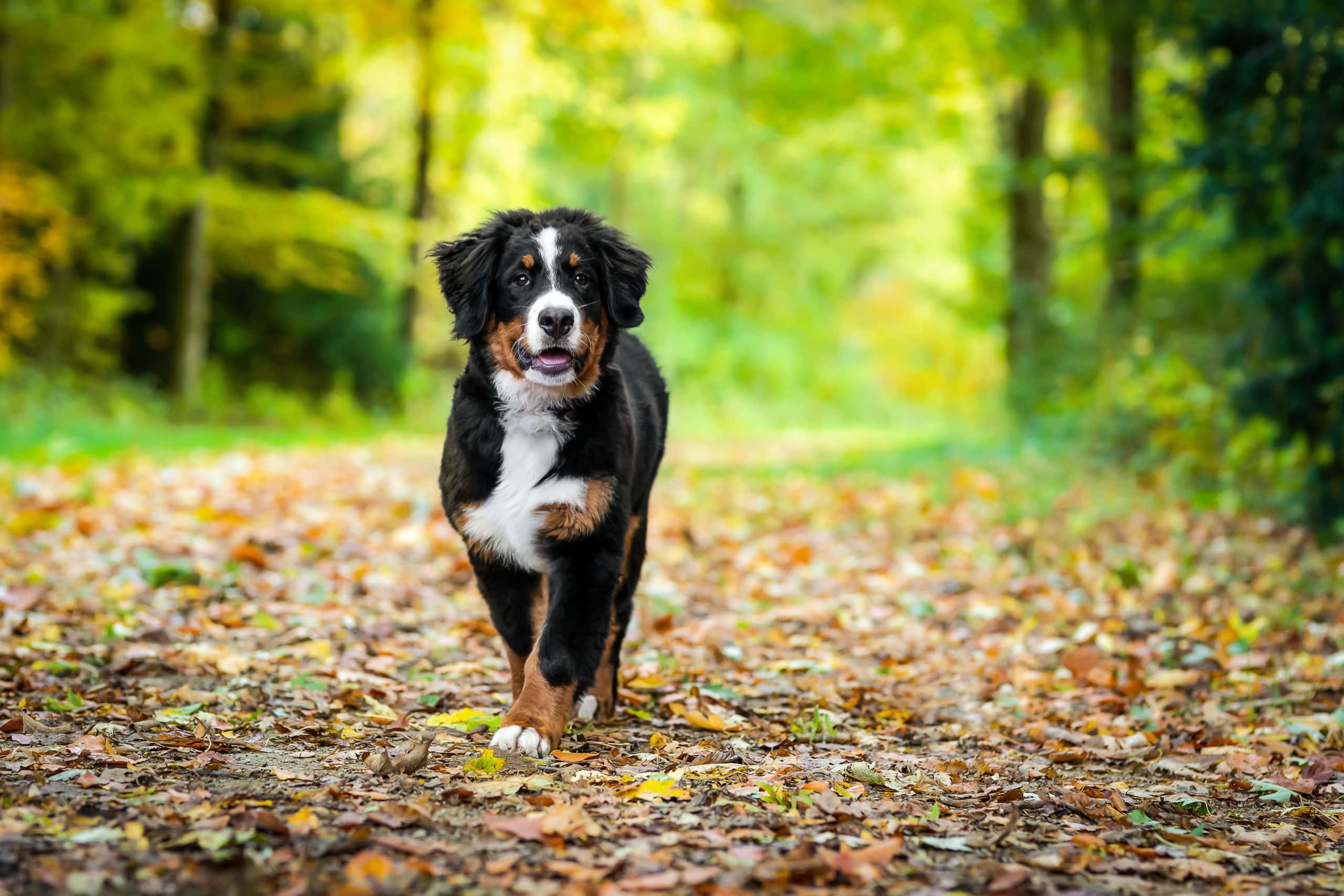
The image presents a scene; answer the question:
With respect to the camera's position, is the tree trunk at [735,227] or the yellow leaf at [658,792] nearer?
the yellow leaf at [658,792]

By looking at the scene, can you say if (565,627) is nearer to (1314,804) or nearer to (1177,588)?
(1314,804)

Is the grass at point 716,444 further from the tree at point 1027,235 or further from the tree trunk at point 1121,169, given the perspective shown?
the tree trunk at point 1121,169

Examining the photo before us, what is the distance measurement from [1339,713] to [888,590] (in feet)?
10.7

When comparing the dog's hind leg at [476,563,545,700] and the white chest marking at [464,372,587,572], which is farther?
the dog's hind leg at [476,563,545,700]

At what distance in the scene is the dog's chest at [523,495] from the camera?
4398 millimetres

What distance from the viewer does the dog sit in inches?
172

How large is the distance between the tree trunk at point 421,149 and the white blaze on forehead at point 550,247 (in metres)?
16.4

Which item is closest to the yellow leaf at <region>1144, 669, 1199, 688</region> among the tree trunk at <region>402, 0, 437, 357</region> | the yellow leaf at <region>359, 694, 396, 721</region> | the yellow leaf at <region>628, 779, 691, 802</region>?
the yellow leaf at <region>628, 779, 691, 802</region>

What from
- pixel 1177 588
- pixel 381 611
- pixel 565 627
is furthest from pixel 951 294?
pixel 565 627

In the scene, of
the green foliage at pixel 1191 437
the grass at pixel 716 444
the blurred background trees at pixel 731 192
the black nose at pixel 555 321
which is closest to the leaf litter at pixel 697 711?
the green foliage at pixel 1191 437

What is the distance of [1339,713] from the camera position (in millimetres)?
5043

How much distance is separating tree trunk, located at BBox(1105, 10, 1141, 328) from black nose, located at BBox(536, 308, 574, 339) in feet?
33.0

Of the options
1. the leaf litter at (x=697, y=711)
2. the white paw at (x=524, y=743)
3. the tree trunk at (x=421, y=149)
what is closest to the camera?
the leaf litter at (x=697, y=711)

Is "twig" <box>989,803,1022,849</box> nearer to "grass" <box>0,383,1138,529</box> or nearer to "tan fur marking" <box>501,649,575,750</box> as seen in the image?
"tan fur marking" <box>501,649,575,750</box>
